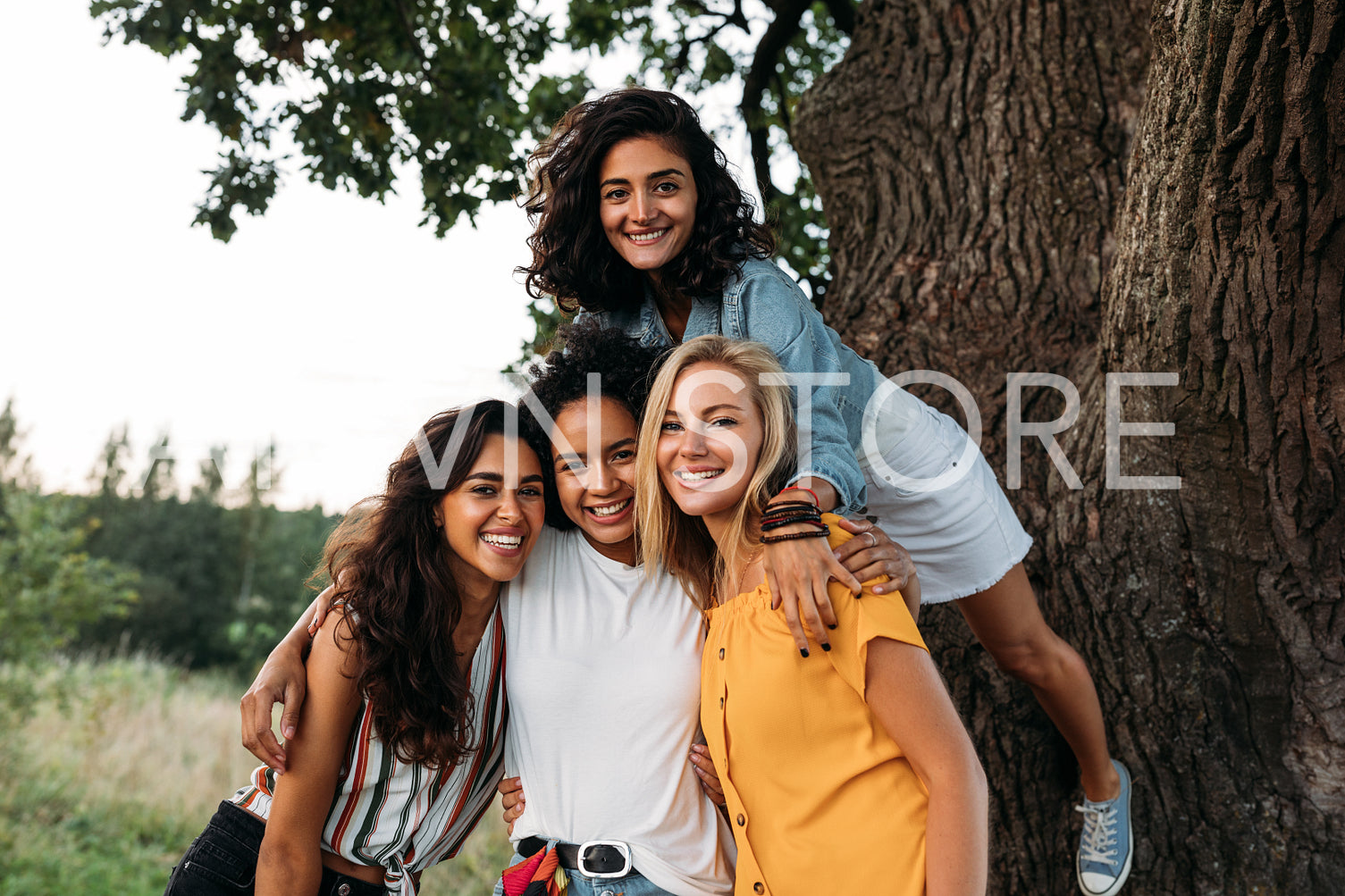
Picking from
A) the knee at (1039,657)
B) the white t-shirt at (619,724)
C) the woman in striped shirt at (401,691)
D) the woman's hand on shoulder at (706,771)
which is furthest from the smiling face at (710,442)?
the knee at (1039,657)

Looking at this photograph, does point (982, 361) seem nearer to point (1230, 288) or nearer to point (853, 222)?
point (853, 222)

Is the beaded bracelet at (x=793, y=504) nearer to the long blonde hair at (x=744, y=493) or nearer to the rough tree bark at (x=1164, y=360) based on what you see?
the long blonde hair at (x=744, y=493)

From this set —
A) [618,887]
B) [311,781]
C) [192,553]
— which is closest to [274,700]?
[311,781]

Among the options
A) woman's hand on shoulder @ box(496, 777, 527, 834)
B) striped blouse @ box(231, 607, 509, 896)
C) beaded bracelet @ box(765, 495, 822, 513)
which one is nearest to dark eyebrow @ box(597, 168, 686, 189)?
beaded bracelet @ box(765, 495, 822, 513)

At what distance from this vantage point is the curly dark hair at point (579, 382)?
2.38 m

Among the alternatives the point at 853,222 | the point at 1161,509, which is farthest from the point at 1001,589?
the point at 853,222

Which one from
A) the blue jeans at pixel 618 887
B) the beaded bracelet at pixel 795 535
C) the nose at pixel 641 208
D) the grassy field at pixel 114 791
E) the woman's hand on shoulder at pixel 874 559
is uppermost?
the nose at pixel 641 208

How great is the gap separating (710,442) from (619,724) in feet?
2.11

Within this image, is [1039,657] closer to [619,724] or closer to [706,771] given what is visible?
[706,771]

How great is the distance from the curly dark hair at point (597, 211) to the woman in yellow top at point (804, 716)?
1.49 feet

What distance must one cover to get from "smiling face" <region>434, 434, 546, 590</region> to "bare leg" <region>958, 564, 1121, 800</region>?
1261mm

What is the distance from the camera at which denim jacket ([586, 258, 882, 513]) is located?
2154 mm

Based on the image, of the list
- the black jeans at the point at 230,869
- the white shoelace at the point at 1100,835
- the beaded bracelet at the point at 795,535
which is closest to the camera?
the beaded bracelet at the point at 795,535

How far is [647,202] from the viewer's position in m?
2.46
